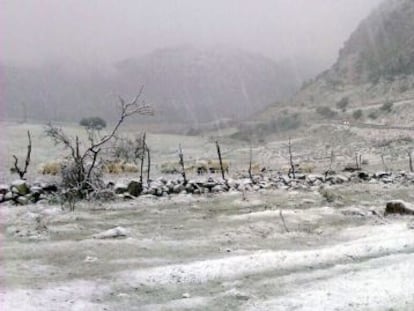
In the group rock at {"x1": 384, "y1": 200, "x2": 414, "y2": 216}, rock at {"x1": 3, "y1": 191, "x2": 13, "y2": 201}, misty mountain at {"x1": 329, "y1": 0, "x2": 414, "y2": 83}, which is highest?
misty mountain at {"x1": 329, "y1": 0, "x2": 414, "y2": 83}

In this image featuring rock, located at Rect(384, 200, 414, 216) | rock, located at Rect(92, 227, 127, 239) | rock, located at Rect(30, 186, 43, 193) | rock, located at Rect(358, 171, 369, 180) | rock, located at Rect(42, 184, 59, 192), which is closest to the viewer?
rock, located at Rect(92, 227, 127, 239)

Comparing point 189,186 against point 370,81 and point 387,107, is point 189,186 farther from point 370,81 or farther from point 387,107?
point 370,81

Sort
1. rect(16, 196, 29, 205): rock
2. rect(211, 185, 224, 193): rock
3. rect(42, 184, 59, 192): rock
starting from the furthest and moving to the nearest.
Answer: rect(211, 185, 224, 193): rock → rect(42, 184, 59, 192): rock → rect(16, 196, 29, 205): rock

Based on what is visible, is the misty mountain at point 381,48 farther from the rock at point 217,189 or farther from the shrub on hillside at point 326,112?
the rock at point 217,189

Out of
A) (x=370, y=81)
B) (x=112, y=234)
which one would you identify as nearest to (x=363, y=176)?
(x=112, y=234)

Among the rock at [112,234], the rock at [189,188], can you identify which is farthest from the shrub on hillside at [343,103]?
the rock at [112,234]

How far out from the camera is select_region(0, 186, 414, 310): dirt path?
9.08m

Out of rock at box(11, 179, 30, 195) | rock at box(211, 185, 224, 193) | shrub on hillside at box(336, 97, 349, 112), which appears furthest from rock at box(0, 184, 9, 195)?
shrub on hillside at box(336, 97, 349, 112)

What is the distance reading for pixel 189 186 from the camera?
25.3 meters

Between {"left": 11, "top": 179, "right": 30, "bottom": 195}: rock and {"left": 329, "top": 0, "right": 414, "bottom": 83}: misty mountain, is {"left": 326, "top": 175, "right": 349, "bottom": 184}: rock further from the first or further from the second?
{"left": 329, "top": 0, "right": 414, "bottom": 83}: misty mountain

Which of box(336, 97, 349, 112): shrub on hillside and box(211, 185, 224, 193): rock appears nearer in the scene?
box(211, 185, 224, 193): rock

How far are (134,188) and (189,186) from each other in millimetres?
2847

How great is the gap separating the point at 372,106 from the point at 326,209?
93.9 meters

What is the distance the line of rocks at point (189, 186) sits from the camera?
2158cm
